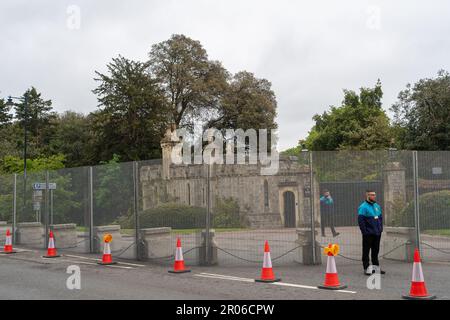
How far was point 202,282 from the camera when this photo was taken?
11516mm

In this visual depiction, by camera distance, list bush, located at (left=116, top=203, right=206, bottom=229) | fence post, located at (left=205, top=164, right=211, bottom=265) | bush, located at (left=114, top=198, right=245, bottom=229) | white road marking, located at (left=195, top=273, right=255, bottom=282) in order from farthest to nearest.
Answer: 1. bush, located at (left=116, top=203, right=206, bottom=229)
2. bush, located at (left=114, top=198, right=245, bottom=229)
3. fence post, located at (left=205, top=164, right=211, bottom=265)
4. white road marking, located at (left=195, top=273, right=255, bottom=282)

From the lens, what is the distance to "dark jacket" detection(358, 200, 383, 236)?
11969 millimetres

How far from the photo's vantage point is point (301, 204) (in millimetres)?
14180

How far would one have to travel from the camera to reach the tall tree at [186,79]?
62.8 m

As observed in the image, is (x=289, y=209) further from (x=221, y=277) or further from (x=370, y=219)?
(x=221, y=277)

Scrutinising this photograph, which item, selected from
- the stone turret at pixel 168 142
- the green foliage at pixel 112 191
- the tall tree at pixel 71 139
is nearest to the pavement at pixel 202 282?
the green foliage at pixel 112 191

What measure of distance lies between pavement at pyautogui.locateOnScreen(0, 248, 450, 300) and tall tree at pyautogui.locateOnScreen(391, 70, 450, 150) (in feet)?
111

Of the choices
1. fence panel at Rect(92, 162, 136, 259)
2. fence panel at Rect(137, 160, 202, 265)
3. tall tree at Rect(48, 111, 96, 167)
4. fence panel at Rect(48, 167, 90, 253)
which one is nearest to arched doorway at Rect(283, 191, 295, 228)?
fence panel at Rect(137, 160, 202, 265)

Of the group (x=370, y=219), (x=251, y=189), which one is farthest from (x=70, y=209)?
(x=370, y=219)

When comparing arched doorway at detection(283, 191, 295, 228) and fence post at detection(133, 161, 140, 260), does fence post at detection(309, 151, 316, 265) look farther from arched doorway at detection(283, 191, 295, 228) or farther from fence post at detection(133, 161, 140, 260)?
fence post at detection(133, 161, 140, 260)

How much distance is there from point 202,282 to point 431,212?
6.78 m

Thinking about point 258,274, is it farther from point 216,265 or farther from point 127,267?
point 127,267
